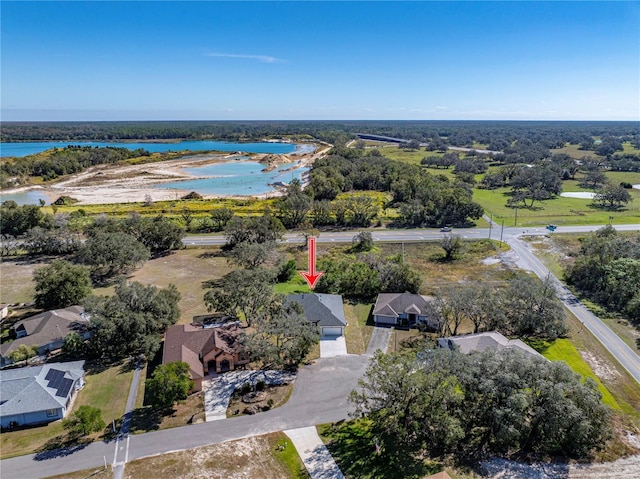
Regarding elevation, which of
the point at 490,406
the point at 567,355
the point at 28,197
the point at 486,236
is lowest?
the point at 567,355

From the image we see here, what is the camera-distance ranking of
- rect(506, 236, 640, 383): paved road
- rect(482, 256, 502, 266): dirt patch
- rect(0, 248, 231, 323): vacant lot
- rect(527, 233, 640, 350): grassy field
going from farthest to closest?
rect(482, 256, 502, 266): dirt patch
rect(0, 248, 231, 323): vacant lot
rect(527, 233, 640, 350): grassy field
rect(506, 236, 640, 383): paved road

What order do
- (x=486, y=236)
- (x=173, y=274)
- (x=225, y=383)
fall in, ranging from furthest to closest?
1. (x=486, y=236)
2. (x=173, y=274)
3. (x=225, y=383)

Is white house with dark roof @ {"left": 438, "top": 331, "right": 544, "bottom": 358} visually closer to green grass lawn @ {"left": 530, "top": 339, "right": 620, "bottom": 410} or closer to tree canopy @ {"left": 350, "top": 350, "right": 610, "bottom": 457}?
green grass lawn @ {"left": 530, "top": 339, "right": 620, "bottom": 410}

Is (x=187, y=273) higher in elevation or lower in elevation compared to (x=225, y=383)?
higher

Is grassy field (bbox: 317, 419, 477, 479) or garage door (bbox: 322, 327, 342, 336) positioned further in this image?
garage door (bbox: 322, 327, 342, 336)

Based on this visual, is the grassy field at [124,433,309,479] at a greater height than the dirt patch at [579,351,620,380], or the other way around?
the dirt patch at [579,351,620,380]

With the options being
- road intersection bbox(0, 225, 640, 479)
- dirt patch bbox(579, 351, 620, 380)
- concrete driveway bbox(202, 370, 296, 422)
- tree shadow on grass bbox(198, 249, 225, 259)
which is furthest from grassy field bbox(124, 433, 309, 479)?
tree shadow on grass bbox(198, 249, 225, 259)

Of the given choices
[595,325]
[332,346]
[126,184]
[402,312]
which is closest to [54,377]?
[332,346]

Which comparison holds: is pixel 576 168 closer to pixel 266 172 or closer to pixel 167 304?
pixel 266 172

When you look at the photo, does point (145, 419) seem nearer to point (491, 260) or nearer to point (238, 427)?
point (238, 427)
